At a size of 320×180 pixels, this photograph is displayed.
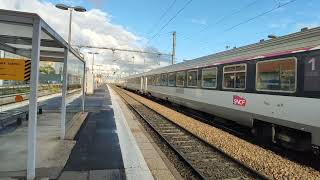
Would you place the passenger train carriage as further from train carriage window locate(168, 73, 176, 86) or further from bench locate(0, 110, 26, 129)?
train carriage window locate(168, 73, 176, 86)

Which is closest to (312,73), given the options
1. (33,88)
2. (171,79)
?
(33,88)

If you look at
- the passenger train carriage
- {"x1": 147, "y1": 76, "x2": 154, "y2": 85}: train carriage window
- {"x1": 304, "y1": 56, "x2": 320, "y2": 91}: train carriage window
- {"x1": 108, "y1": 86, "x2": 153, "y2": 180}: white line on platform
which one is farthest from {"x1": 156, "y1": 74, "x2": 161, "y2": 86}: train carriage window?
{"x1": 304, "y1": 56, "x2": 320, "y2": 91}: train carriage window

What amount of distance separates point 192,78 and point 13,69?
12.4 m

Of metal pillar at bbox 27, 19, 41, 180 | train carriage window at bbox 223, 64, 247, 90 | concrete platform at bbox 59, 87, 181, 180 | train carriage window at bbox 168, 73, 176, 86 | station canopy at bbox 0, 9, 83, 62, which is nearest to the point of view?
station canopy at bbox 0, 9, 83, 62

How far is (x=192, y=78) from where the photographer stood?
1933 centimetres

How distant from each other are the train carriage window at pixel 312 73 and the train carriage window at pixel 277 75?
0.46m

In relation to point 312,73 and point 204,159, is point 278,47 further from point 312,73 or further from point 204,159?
point 204,159

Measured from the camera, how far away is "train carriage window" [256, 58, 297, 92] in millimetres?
9490

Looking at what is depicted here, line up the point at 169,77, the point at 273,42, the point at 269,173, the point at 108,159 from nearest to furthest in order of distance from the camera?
the point at 269,173
the point at 108,159
the point at 273,42
the point at 169,77

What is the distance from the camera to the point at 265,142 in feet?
37.5

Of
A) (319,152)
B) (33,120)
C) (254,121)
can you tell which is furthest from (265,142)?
(33,120)

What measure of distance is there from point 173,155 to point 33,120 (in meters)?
4.24

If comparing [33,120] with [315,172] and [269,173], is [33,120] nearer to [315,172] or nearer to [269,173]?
[269,173]

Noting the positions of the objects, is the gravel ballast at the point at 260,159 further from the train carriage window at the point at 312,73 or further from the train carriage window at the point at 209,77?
the train carriage window at the point at 209,77
